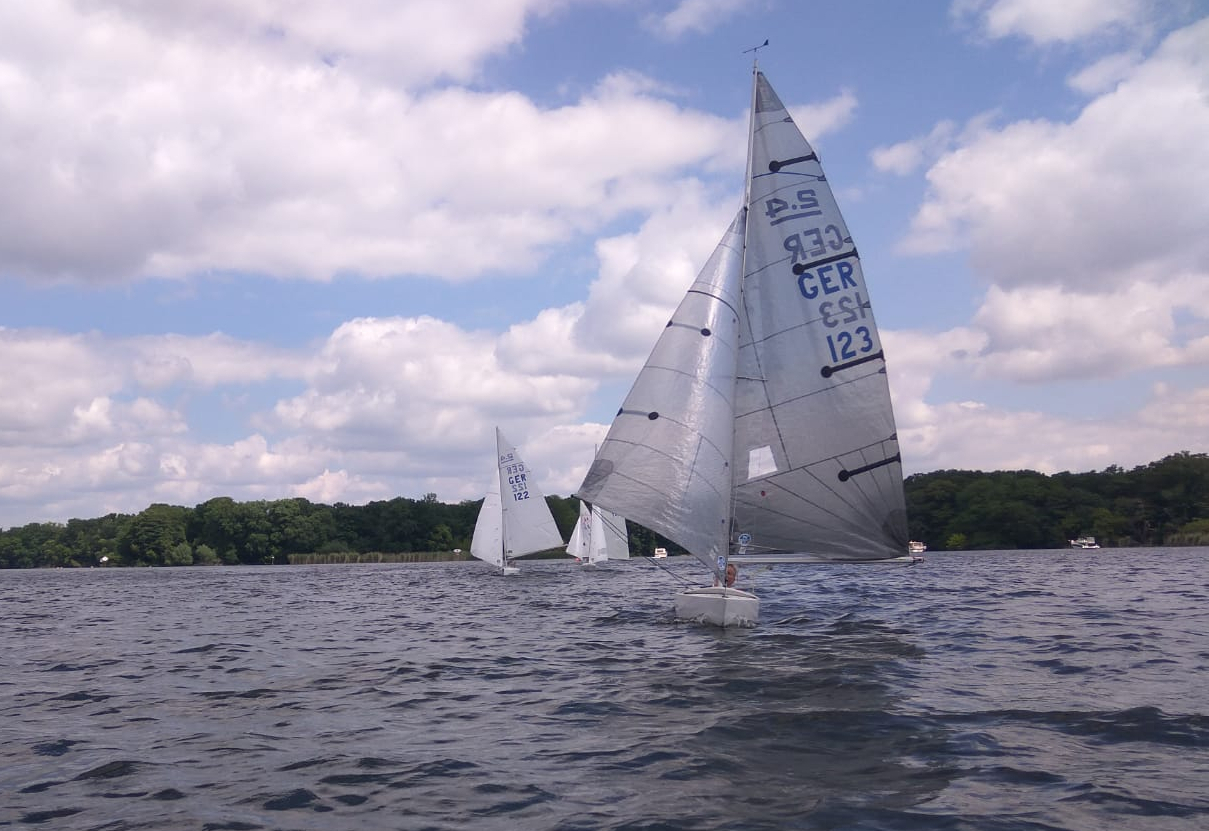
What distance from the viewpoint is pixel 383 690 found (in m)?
13.5

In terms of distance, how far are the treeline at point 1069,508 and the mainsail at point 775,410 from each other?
115 m

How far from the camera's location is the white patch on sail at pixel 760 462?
1900cm

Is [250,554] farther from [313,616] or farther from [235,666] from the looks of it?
[235,666]

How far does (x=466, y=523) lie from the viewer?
543 feet

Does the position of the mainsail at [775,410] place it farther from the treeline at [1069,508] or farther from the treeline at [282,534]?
the treeline at [282,534]

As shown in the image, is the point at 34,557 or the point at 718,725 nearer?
the point at 718,725

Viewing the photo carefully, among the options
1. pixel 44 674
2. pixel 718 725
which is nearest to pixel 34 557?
pixel 44 674

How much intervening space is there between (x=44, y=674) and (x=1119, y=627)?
21267 millimetres

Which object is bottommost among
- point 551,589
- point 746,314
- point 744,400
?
point 551,589

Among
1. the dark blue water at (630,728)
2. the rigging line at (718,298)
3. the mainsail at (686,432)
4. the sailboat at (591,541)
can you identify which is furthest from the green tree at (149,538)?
the rigging line at (718,298)

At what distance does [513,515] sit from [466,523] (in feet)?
354

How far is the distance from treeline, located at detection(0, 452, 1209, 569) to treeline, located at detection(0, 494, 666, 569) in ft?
0.65

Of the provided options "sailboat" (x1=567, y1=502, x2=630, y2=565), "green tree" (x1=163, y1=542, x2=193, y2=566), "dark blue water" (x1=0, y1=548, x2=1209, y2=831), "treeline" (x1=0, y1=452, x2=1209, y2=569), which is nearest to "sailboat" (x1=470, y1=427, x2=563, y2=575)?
"sailboat" (x1=567, y1=502, x2=630, y2=565)

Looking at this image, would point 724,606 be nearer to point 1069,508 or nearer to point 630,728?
point 630,728
